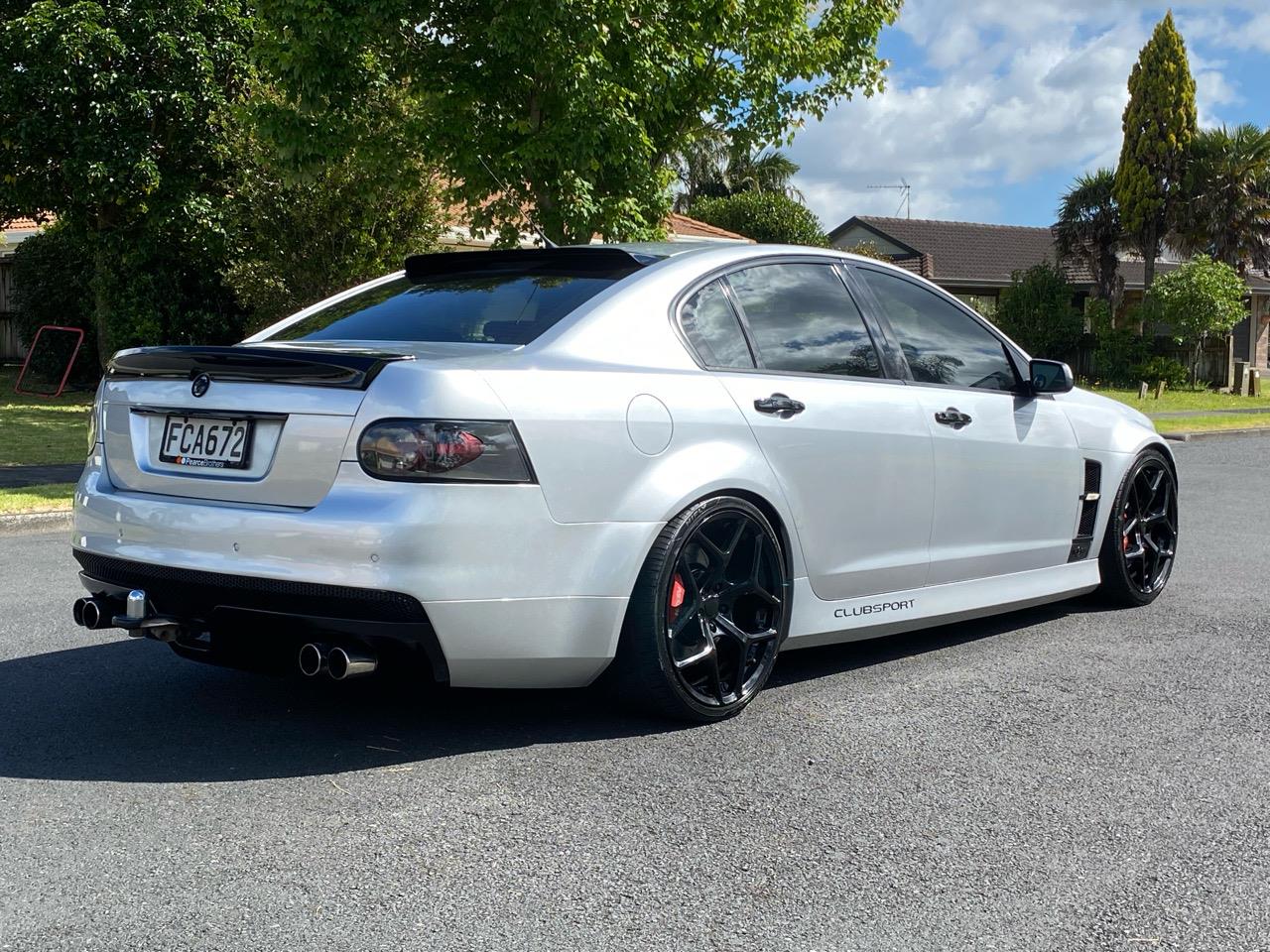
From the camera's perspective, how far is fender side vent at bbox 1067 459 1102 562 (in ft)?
20.4

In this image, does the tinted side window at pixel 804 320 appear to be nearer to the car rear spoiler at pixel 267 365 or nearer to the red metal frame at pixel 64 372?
the car rear spoiler at pixel 267 365

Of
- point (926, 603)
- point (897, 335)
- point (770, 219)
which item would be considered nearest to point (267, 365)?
Result: point (897, 335)

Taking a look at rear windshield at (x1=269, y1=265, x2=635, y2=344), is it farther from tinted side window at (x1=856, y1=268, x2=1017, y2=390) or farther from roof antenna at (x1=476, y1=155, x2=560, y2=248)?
tinted side window at (x1=856, y1=268, x2=1017, y2=390)

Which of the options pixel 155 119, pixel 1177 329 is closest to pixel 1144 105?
pixel 1177 329

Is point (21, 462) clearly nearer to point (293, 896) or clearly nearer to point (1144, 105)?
point (293, 896)

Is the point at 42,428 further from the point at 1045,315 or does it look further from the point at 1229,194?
the point at 1229,194

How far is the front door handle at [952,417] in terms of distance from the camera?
5.39 meters

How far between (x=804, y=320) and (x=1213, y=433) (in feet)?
57.9

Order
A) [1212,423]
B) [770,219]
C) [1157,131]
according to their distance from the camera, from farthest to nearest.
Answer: [770,219] < [1157,131] < [1212,423]

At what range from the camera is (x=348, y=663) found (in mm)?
3873

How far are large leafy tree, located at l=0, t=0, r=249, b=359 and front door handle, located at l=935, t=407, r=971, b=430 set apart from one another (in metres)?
17.7

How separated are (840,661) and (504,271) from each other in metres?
2.03

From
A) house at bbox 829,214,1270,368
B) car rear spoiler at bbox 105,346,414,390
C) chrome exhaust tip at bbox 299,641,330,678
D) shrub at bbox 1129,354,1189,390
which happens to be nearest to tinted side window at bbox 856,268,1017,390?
car rear spoiler at bbox 105,346,414,390

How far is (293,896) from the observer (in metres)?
3.14
